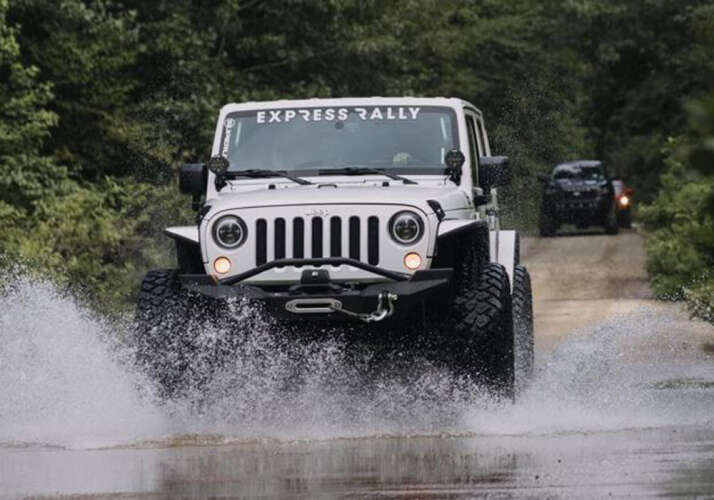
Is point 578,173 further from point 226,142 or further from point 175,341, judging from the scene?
point 175,341

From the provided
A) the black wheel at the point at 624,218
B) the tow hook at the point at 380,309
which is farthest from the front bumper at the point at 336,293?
the black wheel at the point at 624,218

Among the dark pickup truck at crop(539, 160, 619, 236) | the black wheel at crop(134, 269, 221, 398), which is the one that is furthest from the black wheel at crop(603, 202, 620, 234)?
the black wheel at crop(134, 269, 221, 398)

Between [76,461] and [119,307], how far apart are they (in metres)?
10.8

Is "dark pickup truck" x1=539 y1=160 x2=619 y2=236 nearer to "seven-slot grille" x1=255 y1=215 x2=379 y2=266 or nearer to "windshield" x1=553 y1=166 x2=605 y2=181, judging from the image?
"windshield" x1=553 y1=166 x2=605 y2=181

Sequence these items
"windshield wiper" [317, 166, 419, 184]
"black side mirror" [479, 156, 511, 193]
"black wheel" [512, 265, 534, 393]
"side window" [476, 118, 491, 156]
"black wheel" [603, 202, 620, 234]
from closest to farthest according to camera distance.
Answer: "windshield wiper" [317, 166, 419, 184] → "black side mirror" [479, 156, 511, 193] → "black wheel" [512, 265, 534, 393] → "side window" [476, 118, 491, 156] → "black wheel" [603, 202, 620, 234]

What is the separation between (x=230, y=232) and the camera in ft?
39.6

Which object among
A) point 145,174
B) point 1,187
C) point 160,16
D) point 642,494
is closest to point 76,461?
point 642,494

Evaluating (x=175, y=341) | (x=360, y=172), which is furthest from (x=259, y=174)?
(x=175, y=341)

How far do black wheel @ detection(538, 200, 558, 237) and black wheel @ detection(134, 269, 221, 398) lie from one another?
32161 mm

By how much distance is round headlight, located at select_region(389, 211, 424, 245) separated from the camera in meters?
11.9

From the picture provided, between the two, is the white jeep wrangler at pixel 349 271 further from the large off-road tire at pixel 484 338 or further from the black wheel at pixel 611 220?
the black wheel at pixel 611 220

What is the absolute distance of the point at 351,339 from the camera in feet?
39.7

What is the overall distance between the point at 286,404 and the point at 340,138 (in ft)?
7.95

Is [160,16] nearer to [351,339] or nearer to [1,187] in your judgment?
[1,187]
